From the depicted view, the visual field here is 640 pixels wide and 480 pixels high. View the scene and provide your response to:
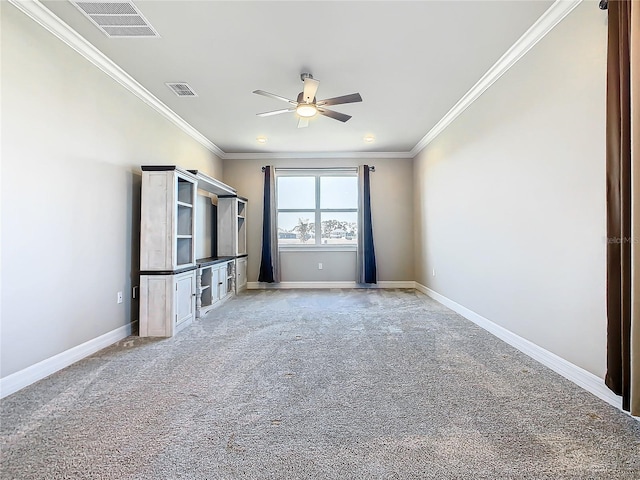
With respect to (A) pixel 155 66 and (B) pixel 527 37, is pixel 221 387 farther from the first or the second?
(B) pixel 527 37

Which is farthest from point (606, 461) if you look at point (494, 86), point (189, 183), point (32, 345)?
point (189, 183)

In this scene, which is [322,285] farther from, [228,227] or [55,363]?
[55,363]

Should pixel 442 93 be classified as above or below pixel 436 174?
above

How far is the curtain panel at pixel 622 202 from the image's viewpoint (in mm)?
1544

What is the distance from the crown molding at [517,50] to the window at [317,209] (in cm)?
256

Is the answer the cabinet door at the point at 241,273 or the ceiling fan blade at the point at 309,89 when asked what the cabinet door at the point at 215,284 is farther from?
the ceiling fan blade at the point at 309,89

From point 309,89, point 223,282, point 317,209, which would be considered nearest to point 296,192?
point 317,209

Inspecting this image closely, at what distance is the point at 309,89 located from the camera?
9.78 ft

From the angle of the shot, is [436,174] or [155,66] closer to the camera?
[155,66]

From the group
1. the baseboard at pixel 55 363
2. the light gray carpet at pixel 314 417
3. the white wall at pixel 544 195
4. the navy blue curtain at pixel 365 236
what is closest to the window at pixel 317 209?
the navy blue curtain at pixel 365 236

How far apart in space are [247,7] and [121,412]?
2705 millimetres

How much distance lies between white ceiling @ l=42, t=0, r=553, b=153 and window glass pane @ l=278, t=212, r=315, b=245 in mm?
2544

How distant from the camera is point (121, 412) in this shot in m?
1.79

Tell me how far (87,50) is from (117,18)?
1.90 feet
